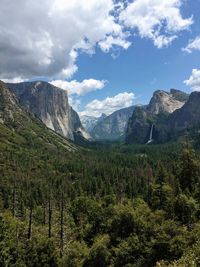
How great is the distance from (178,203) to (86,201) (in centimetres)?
7309

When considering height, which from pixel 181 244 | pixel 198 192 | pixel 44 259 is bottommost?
pixel 44 259

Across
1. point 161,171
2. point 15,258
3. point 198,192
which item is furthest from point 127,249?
point 161,171

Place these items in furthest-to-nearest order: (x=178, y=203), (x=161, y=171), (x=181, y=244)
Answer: (x=161, y=171) → (x=178, y=203) → (x=181, y=244)

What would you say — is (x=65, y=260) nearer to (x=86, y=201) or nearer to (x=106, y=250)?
(x=106, y=250)

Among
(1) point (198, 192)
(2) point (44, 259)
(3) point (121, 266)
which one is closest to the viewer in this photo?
(3) point (121, 266)

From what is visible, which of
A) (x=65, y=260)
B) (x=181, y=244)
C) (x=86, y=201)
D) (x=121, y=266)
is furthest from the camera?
(x=86, y=201)

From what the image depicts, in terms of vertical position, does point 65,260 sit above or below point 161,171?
below

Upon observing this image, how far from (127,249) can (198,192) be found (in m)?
37.9

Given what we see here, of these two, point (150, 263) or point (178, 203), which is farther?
point (178, 203)

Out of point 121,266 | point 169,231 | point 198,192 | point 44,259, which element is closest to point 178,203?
point 198,192

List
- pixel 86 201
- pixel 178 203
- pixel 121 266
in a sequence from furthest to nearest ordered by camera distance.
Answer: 1. pixel 86 201
2. pixel 178 203
3. pixel 121 266

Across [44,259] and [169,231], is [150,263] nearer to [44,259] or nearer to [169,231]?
[169,231]

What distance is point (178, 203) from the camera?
10781cm

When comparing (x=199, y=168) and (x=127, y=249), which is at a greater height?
(x=199, y=168)
